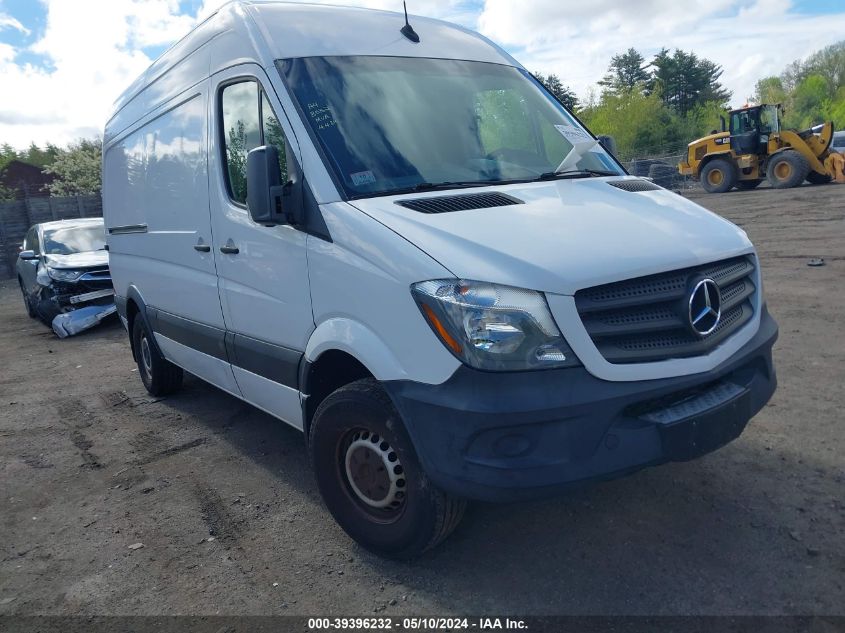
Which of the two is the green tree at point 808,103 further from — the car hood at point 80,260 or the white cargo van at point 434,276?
the white cargo van at point 434,276

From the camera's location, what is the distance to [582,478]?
265 centimetres

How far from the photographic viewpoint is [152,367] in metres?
6.26

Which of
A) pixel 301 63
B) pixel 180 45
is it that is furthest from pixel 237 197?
pixel 180 45

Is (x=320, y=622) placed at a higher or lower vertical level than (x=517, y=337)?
lower

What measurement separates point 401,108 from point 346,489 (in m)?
1.88

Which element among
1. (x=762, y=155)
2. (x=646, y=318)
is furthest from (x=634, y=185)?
Result: (x=762, y=155)

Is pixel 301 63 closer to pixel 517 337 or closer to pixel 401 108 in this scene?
pixel 401 108

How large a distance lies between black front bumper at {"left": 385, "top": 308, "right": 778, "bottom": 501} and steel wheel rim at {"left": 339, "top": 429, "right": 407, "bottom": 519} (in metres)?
0.32

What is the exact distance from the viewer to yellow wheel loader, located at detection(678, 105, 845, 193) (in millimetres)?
21828

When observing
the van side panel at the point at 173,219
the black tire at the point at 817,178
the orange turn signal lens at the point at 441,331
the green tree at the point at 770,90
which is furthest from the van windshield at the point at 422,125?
the green tree at the point at 770,90

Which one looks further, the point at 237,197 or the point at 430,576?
the point at 237,197

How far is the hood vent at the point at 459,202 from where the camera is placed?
3086mm

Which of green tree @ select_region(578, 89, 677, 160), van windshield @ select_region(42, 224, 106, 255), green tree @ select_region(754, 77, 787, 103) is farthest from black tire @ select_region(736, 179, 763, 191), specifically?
green tree @ select_region(754, 77, 787, 103)

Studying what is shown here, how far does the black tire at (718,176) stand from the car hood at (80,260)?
1968cm
